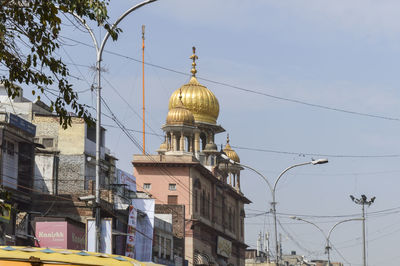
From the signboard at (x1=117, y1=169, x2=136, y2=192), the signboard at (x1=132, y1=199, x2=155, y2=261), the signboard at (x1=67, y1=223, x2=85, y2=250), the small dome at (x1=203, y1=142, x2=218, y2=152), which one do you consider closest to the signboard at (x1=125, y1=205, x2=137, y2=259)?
the signboard at (x1=132, y1=199, x2=155, y2=261)

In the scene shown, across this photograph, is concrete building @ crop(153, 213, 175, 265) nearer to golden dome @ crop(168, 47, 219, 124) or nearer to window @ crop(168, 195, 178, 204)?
window @ crop(168, 195, 178, 204)

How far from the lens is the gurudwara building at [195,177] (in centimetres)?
7388

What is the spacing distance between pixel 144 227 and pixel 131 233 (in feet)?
10.0

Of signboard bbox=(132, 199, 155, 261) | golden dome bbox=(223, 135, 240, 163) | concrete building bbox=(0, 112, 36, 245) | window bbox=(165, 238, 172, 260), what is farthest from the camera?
golden dome bbox=(223, 135, 240, 163)

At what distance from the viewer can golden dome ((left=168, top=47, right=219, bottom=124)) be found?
85.4 metres

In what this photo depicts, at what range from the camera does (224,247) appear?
84.5 metres

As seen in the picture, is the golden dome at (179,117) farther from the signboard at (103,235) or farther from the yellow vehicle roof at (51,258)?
the yellow vehicle roof at (51,258)

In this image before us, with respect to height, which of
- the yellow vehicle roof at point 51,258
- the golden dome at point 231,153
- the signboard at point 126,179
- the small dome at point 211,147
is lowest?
the yellow vehicle roof at point 51,258

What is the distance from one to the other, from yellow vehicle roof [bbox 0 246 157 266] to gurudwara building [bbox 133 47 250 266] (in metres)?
57.0

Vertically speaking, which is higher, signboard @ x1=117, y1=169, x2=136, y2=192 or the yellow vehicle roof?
signboard @ x1=117, y1=169, x2=136, y2=192

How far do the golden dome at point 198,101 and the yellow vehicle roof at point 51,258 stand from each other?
2925 inches

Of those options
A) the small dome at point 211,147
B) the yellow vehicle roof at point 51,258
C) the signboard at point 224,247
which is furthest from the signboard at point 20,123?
the signboard at point 224,247

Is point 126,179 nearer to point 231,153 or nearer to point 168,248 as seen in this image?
point 168,248

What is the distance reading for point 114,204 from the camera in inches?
2096
